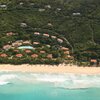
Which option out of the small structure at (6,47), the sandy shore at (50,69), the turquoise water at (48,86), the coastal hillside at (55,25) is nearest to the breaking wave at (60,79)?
the turquoise water at (48,86)

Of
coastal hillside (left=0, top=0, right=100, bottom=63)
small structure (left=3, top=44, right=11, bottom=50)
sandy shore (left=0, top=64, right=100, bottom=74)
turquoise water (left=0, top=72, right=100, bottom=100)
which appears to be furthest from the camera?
coastal hillside (left=0, top=0, right=100, bottom=63)

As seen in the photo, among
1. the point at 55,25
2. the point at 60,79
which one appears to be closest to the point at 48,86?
the point at 60,79

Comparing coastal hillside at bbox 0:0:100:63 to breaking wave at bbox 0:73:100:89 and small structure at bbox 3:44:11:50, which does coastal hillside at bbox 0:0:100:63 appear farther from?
breaking wave at bbox 0:73:100:89

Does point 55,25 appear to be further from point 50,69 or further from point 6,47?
point 50,69

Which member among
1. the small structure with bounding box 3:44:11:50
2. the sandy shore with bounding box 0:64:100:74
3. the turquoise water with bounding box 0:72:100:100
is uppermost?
the small structure with bounding box 3:44:11:50

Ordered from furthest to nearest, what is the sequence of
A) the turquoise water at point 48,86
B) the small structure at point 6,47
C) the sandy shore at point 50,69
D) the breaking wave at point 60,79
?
the small structure at point 6,47
the sandy shore at point 50,69
the breaking wave at point 60,79
the turquoise water at point 48,86

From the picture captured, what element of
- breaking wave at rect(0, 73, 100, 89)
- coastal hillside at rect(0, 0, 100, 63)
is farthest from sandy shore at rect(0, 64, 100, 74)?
coastal hillside at rect(0, 0, 100, 63)

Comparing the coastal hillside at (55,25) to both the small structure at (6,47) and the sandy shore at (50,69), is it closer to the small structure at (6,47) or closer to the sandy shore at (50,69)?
the small structure at (6,47)
